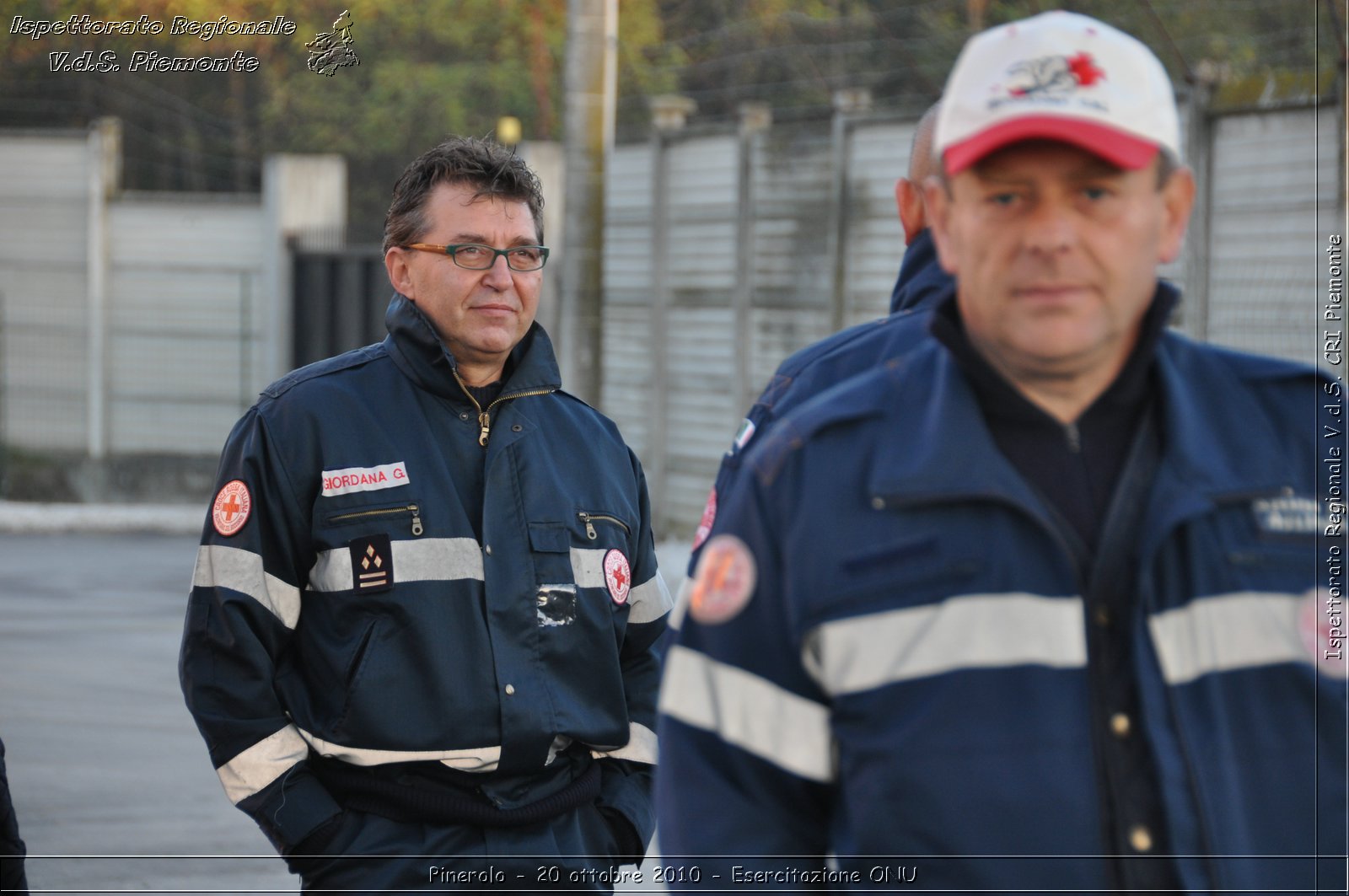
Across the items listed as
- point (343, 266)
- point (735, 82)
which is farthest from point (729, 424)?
point (735, 82)

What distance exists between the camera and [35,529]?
728 inches

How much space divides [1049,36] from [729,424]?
14.0 m

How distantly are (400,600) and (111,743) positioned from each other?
5966 millimetres

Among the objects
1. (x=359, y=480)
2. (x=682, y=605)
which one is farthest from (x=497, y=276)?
(x=682, y=605)

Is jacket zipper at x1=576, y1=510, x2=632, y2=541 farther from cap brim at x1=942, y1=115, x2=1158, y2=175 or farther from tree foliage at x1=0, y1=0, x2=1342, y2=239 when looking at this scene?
tree foliage at x1=0, y1=0, x2=1342, y2=239

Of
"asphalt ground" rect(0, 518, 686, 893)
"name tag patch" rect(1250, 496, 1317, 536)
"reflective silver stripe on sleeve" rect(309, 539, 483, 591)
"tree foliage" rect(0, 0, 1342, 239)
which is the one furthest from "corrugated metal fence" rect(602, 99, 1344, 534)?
"tree foliage" rect(0, 0, 1342, 239)

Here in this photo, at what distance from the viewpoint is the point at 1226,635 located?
2.00 metres

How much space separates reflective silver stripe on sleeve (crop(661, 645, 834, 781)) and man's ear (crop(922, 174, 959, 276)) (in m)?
0.55

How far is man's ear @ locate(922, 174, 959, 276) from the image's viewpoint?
6.96 feet

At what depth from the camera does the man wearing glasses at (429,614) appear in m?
3.45

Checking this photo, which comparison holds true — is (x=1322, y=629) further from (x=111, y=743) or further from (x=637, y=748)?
(x=111, y=743)

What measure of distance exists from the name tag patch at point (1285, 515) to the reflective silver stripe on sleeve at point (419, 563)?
1838 millimetres

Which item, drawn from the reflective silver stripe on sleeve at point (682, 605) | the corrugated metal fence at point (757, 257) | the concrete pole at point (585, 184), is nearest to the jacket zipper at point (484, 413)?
the reflective silver stripe on sleeve at point (682, 605)

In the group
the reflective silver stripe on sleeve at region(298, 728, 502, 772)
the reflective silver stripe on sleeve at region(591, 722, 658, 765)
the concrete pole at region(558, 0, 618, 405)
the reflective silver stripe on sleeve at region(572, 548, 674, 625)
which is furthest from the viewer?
the concrete pole at region(558, 0, 618, 405)
